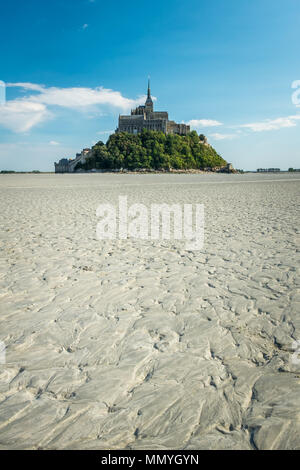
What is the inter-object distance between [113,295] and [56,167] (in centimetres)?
12140

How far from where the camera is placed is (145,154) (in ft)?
285

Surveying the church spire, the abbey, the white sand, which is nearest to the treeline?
the abbey

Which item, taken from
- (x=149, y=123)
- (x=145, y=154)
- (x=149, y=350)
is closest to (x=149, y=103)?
(x=149, y=123)

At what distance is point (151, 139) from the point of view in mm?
91438

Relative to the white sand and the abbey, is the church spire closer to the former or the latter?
the abbey

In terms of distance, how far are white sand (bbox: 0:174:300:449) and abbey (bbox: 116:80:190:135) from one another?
115 m

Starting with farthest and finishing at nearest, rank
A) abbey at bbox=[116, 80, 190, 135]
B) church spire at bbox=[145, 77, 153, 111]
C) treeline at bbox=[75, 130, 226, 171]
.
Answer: church spire at bbox=[145, 77, 153, 111] < abbey at bbox=[116, 80, 190, 135] < treeline at bbox=[75, 130, 226, 171]

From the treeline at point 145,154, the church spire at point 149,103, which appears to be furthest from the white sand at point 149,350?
the church spire at point 149,103

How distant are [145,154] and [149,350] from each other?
8856 centimetres

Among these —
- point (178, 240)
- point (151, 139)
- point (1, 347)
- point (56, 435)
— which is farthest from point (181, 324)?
point (151, 139)

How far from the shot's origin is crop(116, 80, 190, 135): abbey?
111 m

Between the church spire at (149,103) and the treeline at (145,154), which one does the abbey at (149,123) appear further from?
A: the treeline at (145,154)
